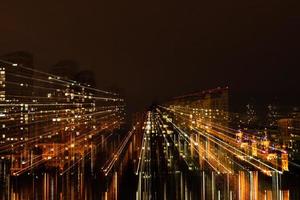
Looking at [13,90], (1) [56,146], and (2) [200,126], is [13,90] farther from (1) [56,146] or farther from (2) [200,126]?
(2) [200,126]

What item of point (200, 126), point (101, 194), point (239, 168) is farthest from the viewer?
point (200, 126)

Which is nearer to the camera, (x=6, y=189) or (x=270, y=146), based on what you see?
(x=6, y=189)

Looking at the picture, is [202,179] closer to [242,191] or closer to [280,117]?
[242,191]

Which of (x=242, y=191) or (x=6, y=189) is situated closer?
(x=242, y=191)

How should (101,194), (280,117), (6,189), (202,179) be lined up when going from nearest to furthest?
(101,194), (6,189), (202,179), (280,117)

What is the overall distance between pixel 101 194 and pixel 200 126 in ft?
26.2

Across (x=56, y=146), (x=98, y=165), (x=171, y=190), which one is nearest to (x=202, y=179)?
(x=171, y=190)

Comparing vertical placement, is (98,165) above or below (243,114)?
below

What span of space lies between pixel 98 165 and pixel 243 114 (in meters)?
6.30

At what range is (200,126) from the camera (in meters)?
22.6

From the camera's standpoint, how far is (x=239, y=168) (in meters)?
21.2

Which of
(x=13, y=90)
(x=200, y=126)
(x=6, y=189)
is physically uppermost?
(x=13, y=90)

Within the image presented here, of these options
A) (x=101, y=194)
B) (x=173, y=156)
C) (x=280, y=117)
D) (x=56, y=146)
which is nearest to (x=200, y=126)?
(x=173, y=156)

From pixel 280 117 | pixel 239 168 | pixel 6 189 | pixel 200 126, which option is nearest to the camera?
pixel 6 189
